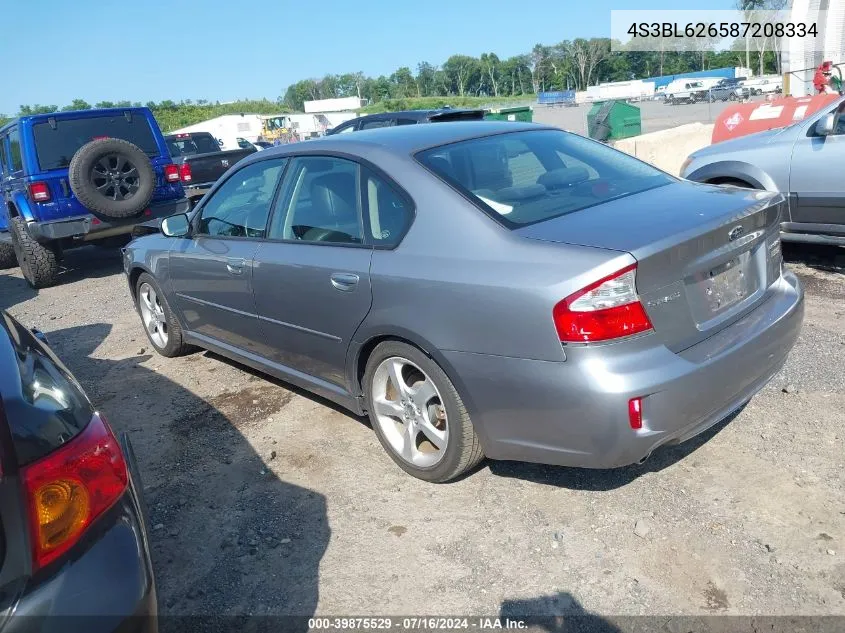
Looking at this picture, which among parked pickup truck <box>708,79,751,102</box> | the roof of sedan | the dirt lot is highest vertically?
parked pickup truck <box>708,79,751,102</box>

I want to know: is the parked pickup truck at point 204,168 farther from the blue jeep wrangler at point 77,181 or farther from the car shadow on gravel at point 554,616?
the car shadow on gravel at point 554,616

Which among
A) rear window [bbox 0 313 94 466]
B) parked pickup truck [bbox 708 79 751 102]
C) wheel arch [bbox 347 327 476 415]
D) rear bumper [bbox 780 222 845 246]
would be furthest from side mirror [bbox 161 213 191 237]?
parked pickup truck [bbox 708 79 751 102]

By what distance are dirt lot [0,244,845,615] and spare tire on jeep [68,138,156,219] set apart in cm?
442

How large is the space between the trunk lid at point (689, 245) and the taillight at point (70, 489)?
5.55ft

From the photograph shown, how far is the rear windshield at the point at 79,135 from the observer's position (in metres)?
8.26

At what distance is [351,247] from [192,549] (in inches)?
59.7

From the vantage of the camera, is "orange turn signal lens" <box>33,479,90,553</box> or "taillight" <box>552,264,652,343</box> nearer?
"orange turn signal lens" <box>33,479,90,553</box>

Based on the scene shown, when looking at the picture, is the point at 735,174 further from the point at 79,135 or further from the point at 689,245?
the point at 79,135

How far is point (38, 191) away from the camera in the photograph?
8.08m

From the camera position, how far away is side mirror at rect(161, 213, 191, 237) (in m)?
4.65

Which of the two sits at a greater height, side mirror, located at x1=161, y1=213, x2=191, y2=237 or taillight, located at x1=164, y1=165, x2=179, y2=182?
taillight, located at x1=164, y1=165, x2=179, y2=182

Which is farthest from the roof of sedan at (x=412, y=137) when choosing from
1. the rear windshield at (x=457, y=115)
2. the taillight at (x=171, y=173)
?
the taillight at (x=171, y=173)

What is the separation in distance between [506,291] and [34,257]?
310 inches

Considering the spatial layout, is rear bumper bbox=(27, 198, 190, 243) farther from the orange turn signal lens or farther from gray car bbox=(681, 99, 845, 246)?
the orange turn signal lens
